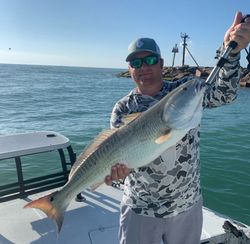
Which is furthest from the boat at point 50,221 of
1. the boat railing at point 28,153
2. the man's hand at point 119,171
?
the man's hand at point 119,171

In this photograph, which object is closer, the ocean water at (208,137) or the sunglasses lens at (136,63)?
the sunglasses lens at (136,63)

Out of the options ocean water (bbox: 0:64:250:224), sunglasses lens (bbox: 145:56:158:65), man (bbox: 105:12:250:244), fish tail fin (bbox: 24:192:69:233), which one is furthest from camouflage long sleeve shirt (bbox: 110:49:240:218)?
ocean water (bbox: 0:64:250:224)

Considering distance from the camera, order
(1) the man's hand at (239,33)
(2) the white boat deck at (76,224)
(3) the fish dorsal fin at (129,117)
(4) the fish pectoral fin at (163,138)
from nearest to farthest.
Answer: (1) the man's hand at (239,33) → (4) the fish pectoral fin at (163,138) → (3) the fish dorsal fin at (129,117) → (2) the white boat deck at (76,224)

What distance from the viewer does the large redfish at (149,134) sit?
3158 mm

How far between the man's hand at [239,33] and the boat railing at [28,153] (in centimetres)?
334

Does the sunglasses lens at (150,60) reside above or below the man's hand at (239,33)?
below

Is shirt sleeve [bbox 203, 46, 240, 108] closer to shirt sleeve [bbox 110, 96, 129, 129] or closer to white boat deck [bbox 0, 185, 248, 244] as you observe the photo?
shirt sleeve [bbox 110, 96, 129, 129]

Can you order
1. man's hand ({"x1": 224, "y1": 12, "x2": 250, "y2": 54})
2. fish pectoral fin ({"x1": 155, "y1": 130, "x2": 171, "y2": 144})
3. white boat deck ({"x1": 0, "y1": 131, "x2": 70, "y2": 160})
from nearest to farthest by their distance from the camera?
man's hand ({"x1": 224, "y1": 12, "x2": 250, "y2": 54}) → fish pectoral fin ({"x1": 155, "y1": 130, "x2": 171, "y2": 144}) → white boat deck ({"x1": 0, "y1": 131, "x2": 70, "y2": 160})

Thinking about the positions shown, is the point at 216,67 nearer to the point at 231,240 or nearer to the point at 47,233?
the point at 231,240

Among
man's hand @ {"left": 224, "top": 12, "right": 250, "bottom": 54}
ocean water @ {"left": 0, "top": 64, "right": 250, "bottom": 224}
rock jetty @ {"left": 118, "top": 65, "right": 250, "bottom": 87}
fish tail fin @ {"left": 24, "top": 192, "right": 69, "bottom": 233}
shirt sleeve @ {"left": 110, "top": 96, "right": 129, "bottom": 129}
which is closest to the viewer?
man's hand @ {"left": 224, "top": 12, "right": 250, "bottom": 54}

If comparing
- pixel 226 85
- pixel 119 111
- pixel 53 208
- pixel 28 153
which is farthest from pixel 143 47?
pixel 28 153

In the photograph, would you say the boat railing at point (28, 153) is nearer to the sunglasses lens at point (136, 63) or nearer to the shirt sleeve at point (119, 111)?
the shirt sleeve at point (119, 111)

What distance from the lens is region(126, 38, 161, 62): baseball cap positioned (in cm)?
350

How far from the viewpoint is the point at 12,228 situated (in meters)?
5.17
